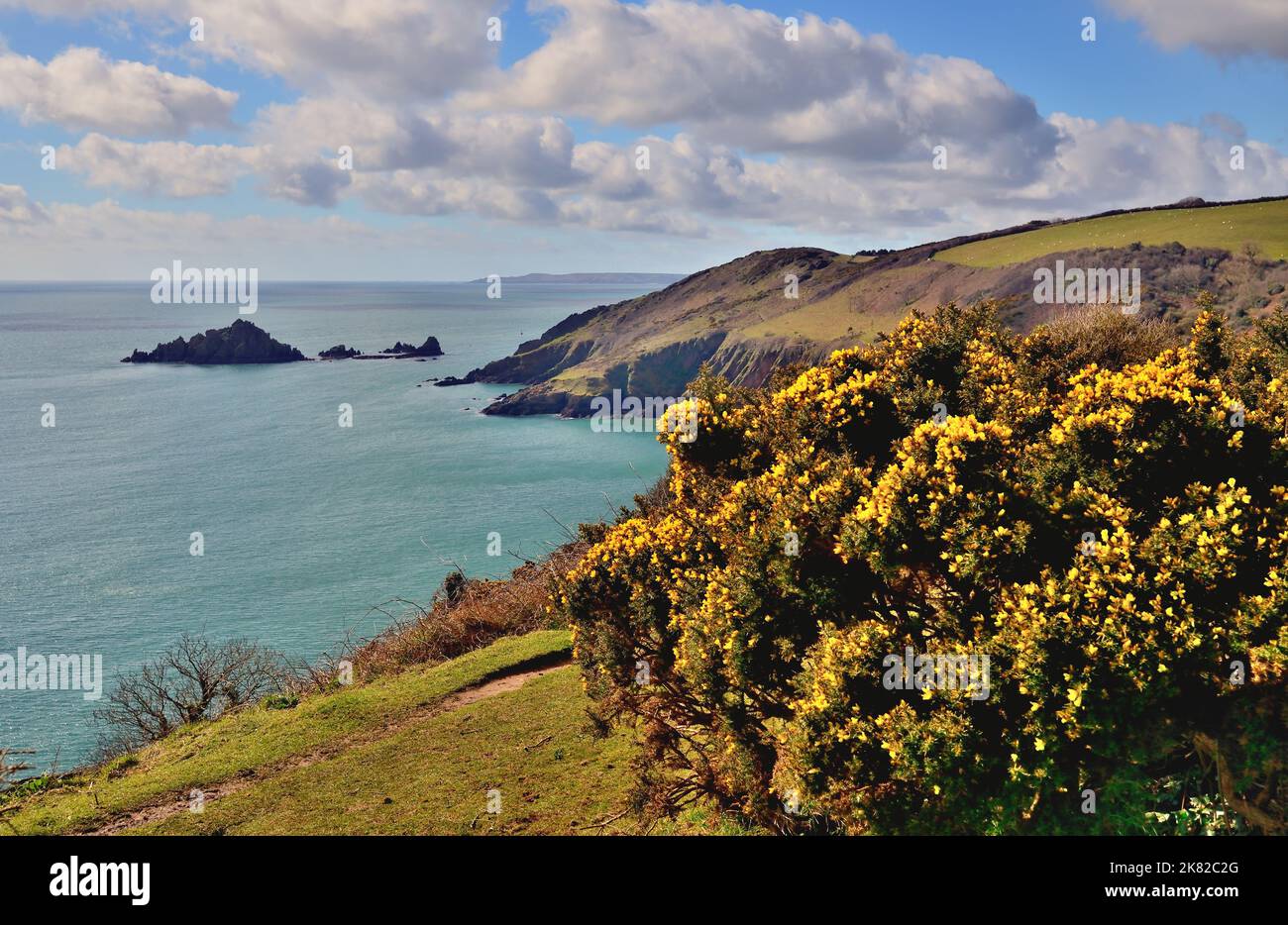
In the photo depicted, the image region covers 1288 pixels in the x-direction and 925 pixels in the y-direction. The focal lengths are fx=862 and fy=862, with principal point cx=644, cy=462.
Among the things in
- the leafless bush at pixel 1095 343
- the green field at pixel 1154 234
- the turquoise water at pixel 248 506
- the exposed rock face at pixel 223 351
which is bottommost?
the turquoise water at pixel 248 506

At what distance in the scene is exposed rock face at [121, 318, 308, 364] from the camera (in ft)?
556

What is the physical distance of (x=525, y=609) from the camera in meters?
28.5

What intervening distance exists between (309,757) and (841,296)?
5286 inches

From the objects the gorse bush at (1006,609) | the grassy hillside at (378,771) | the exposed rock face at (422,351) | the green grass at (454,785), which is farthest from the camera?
the exposed rock face at (422,351)

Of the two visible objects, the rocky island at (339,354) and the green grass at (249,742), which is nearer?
the green grass at (249,742)

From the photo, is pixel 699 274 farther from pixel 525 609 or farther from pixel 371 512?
pixel 525 609

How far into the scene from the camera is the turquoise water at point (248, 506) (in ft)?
164

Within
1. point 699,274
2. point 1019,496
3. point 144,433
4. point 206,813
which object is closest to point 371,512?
point 144,433

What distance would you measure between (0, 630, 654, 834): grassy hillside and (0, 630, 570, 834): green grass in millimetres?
50

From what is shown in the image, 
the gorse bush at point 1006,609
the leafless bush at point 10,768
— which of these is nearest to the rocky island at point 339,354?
the leafless bush at point 10,768

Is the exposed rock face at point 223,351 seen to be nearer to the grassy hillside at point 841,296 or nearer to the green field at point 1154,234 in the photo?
the grassy hillside at point 841,296

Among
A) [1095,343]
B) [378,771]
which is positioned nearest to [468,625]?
[378,771]

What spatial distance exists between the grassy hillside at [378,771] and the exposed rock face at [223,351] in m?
167

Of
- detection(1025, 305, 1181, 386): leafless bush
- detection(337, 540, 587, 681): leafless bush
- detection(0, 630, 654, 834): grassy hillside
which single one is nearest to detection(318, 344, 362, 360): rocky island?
detection(337, 540, 587, 681): leafless bush
